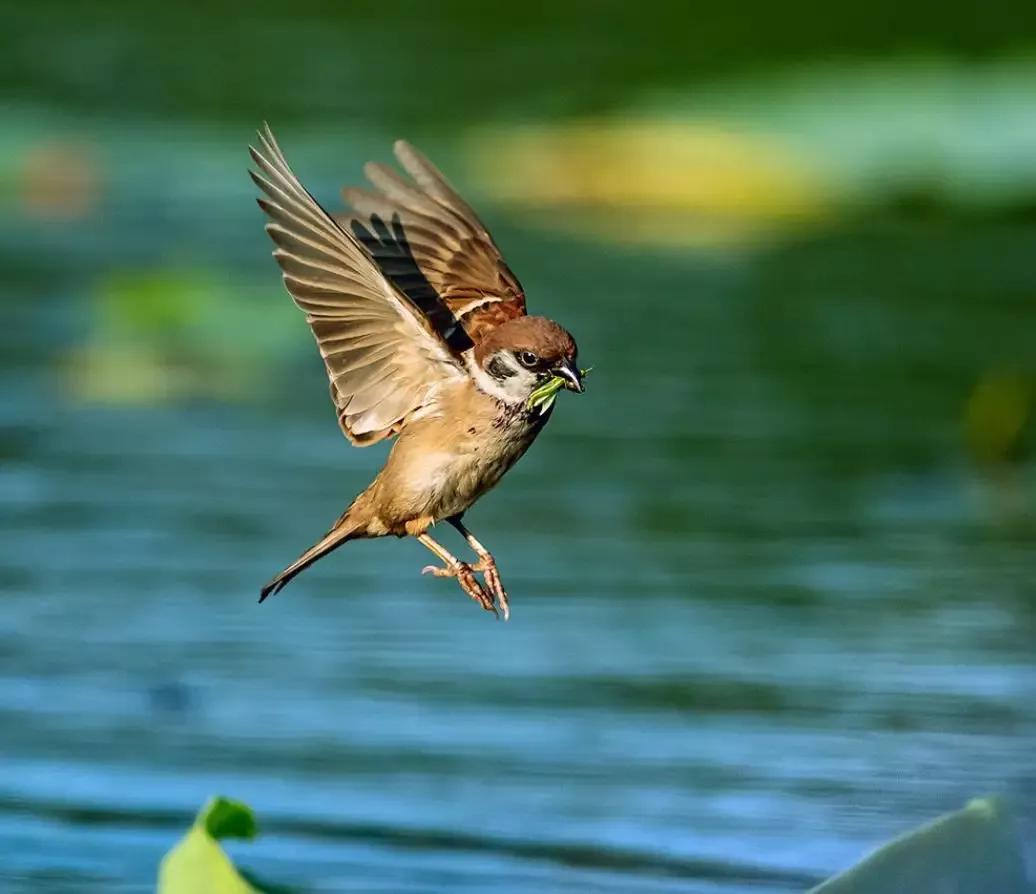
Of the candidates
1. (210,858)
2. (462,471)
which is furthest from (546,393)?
Result: (210,858)

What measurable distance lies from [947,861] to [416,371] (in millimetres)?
1120

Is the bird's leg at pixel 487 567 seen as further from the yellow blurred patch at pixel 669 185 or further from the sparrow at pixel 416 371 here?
the yellow blurred patch at pixel 669 185

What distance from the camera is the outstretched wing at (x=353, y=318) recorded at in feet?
13.7

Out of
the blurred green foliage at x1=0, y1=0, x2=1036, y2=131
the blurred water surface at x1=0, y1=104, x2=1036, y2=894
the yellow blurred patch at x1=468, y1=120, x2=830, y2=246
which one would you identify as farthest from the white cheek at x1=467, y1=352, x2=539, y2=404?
the blurred green foliage at x1=0, y1=0, x2=1036, y2=131

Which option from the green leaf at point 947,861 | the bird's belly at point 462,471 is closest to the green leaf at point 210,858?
the bird's belly at point 462,471

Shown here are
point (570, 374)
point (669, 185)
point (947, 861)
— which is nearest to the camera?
point (570, 374)

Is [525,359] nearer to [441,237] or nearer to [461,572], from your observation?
[461,572]

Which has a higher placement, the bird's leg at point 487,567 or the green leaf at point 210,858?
the bird's leg at point 487,567

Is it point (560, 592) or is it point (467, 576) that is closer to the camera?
point (467, 576)

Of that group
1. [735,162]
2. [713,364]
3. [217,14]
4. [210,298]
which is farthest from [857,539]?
[217,14]

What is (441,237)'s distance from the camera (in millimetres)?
4879

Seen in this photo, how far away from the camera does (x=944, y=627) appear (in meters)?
8.18

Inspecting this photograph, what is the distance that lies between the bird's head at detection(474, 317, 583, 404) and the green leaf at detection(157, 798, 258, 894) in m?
0.75

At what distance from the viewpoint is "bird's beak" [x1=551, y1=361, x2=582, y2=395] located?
3.94 metres
